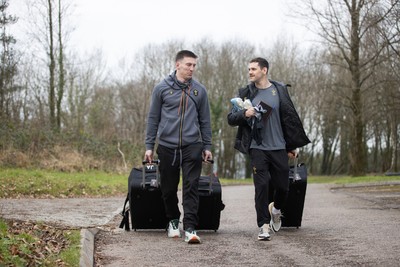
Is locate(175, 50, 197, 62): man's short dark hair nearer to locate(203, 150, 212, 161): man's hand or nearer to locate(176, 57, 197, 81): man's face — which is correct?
locate(176, 57, 197, 81): man's face

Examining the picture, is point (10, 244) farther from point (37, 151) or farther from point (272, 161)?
point (37, 151)

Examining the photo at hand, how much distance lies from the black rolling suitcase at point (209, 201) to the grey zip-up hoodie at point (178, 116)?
0.52m

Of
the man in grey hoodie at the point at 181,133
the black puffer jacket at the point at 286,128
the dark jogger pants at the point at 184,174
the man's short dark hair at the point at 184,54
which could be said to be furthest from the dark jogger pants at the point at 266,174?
the man's short dark hair at the point at 184,54

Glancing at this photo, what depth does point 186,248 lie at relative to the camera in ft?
22.6

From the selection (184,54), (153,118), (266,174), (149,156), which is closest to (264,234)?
(266,174)

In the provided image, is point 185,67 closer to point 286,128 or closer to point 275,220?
point 286,128

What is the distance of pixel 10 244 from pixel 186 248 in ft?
6.89

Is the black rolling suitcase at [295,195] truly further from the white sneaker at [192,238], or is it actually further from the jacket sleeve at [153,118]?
the jacket sleeve at [153,118]

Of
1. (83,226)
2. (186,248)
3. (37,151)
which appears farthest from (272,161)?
(37,151)

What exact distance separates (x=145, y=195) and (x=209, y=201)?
827 mm

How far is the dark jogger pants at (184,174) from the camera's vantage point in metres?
7.62

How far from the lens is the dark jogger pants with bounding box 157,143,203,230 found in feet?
25.0

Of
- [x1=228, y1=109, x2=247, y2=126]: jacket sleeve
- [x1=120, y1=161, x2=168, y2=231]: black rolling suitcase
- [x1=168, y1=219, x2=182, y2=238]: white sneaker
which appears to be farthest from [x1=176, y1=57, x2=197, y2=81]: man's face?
[x1=168, y1=219, x2=182, y2=238]: white sneaker

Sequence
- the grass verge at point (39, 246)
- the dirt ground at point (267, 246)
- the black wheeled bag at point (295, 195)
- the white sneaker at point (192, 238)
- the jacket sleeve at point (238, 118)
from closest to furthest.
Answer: the grass verge at point (39, 246) < the dirt ground at point (267, 246) < the white sneaker at point (192, 238) < the jacket sleeve at point (238, 118) < the black wheeled bag at point (295, 195)
